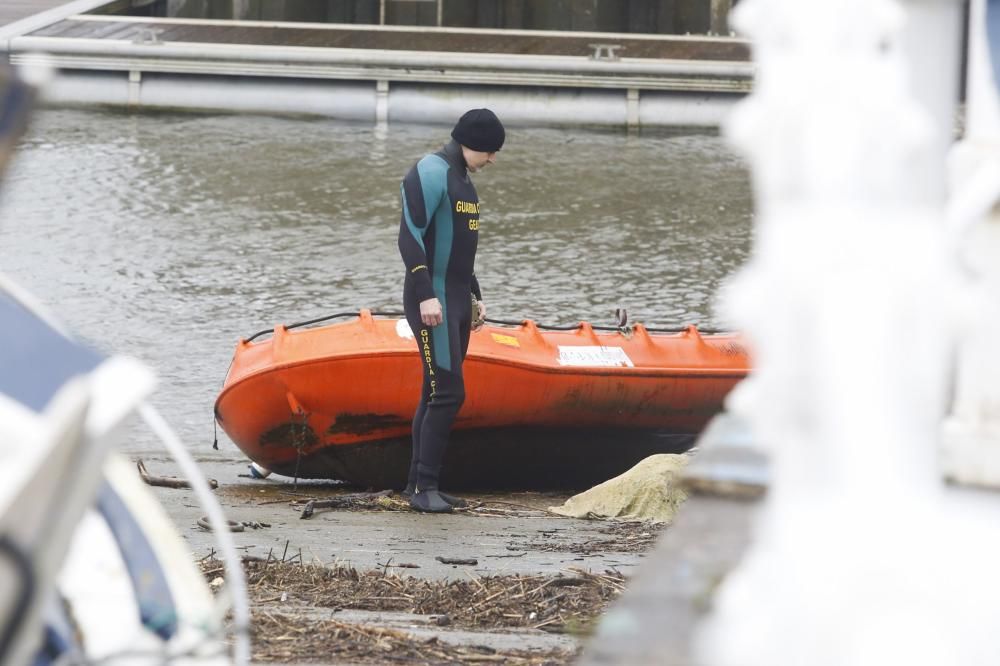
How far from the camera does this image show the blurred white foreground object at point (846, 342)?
4.79ft

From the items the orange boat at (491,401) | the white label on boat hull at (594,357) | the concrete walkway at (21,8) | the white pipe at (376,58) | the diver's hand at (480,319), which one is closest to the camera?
the orange boat at (491,401)

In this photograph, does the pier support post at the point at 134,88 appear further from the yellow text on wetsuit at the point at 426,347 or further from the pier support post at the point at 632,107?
the yellow text on wetsuit at the point at 426,347

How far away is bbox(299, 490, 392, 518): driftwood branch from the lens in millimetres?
5762

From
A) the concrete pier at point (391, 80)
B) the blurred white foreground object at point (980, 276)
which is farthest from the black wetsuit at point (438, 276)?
the concrete pier at point (391, 80)

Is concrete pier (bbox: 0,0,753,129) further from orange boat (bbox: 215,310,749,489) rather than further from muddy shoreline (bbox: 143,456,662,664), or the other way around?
muddy shoreline (bbox: 143,456,662,664)

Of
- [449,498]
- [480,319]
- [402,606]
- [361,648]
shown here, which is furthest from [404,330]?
[361,648]

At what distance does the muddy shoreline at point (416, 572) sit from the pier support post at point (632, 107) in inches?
420

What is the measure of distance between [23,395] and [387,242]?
908 cm

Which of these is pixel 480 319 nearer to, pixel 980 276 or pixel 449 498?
pixel 449 498

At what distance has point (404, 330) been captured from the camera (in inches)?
255

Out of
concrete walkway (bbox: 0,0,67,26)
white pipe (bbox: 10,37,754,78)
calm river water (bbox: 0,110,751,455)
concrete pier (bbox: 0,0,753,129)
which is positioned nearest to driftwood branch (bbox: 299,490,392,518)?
calm river water (bbox: 0,110,751,455)

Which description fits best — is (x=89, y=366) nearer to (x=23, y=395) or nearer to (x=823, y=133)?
(x=23, y=395)

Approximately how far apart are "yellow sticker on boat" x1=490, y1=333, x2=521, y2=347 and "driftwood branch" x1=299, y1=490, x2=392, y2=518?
83cm

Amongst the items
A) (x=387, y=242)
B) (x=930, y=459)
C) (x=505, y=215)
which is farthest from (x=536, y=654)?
(x=505, y=215)
